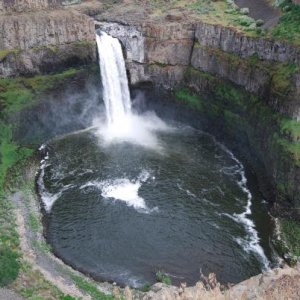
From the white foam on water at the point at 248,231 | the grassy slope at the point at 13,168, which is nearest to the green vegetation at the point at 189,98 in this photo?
the white foam on water at the point at 248,231

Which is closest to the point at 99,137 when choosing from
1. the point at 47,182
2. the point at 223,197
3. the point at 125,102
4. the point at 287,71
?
the point at 125,102

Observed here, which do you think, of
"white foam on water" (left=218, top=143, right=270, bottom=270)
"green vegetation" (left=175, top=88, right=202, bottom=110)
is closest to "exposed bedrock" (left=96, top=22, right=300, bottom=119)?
"green vegetation" (left=175, top=88, right=202, bottom=110)

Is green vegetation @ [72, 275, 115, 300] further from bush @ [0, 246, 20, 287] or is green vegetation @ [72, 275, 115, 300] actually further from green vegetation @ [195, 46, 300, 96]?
green vegetation @ [195, 46, 300, 96]

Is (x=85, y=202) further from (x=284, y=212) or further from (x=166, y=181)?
(x=284, y=212)

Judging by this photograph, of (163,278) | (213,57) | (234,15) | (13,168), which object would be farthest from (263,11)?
(163,278)

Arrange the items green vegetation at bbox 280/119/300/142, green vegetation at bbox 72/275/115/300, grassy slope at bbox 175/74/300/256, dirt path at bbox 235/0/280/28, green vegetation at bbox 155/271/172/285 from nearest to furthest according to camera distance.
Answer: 1. green vegetation at bbox 72/275/115/300
2. green vegetation at bbox 155/271/172/285
3. grassy slope at bbox 175/74/300/256
4. green vegetation at bbox 280/119/300/142
5. dirt path at bbox 235/0/280/28

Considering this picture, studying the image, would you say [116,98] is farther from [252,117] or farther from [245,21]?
[245,21]

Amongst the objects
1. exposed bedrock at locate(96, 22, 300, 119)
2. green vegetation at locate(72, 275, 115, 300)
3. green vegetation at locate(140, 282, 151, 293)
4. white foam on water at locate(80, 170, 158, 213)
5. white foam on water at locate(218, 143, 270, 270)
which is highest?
exposed bedrock at locate(96, 22, 300, 119)
